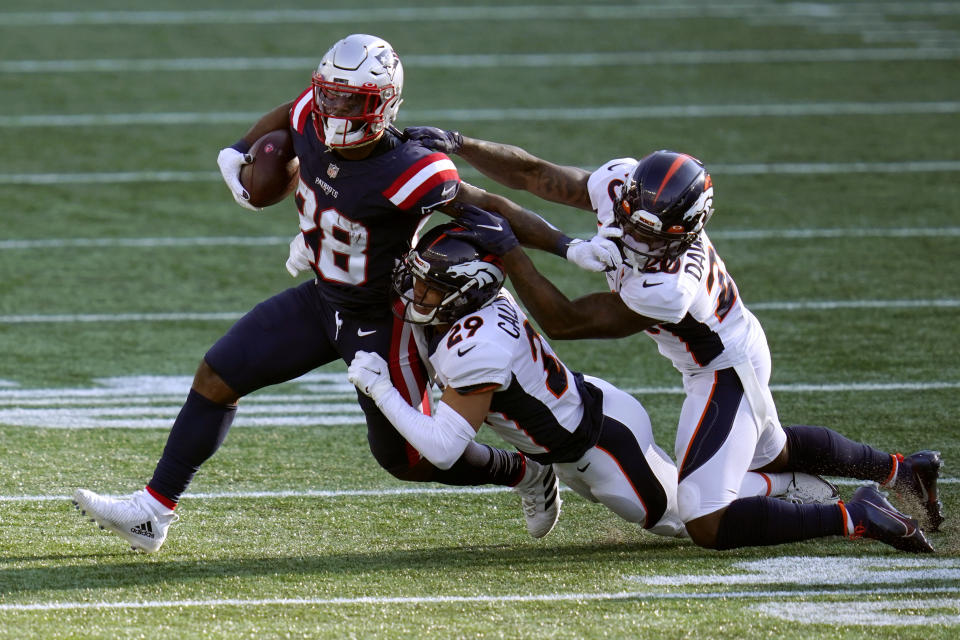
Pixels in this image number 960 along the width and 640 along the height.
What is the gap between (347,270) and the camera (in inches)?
158

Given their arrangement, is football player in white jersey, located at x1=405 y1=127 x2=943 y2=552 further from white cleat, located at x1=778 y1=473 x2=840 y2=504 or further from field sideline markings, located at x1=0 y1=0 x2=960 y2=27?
field sideline markings, located at x1=0 y1=0 x2=960 y2=27

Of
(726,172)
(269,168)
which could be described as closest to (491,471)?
(269,168)

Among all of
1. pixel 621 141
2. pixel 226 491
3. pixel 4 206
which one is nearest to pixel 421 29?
pixel 621 141

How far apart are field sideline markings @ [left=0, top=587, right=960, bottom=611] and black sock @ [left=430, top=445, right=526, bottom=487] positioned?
0.61m

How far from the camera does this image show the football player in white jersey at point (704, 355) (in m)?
3.91

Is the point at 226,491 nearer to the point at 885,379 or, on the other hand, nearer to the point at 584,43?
the point at 885,379

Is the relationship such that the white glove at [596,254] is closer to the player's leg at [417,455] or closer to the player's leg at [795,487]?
the player's leg at [417,455]

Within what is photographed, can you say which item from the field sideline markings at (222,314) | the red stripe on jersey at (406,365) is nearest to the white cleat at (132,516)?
the red stripe on jersey at (406,365)

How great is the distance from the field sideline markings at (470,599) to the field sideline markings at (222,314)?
2962mm

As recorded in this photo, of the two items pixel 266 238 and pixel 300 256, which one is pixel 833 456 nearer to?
pixel 300 256

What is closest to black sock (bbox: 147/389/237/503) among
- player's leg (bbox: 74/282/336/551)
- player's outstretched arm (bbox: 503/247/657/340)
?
player's leg (bbox: 74/282/336/551)

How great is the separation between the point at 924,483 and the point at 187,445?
7.34 ft

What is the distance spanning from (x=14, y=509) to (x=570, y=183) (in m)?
2.05

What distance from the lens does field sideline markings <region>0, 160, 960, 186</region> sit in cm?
875
